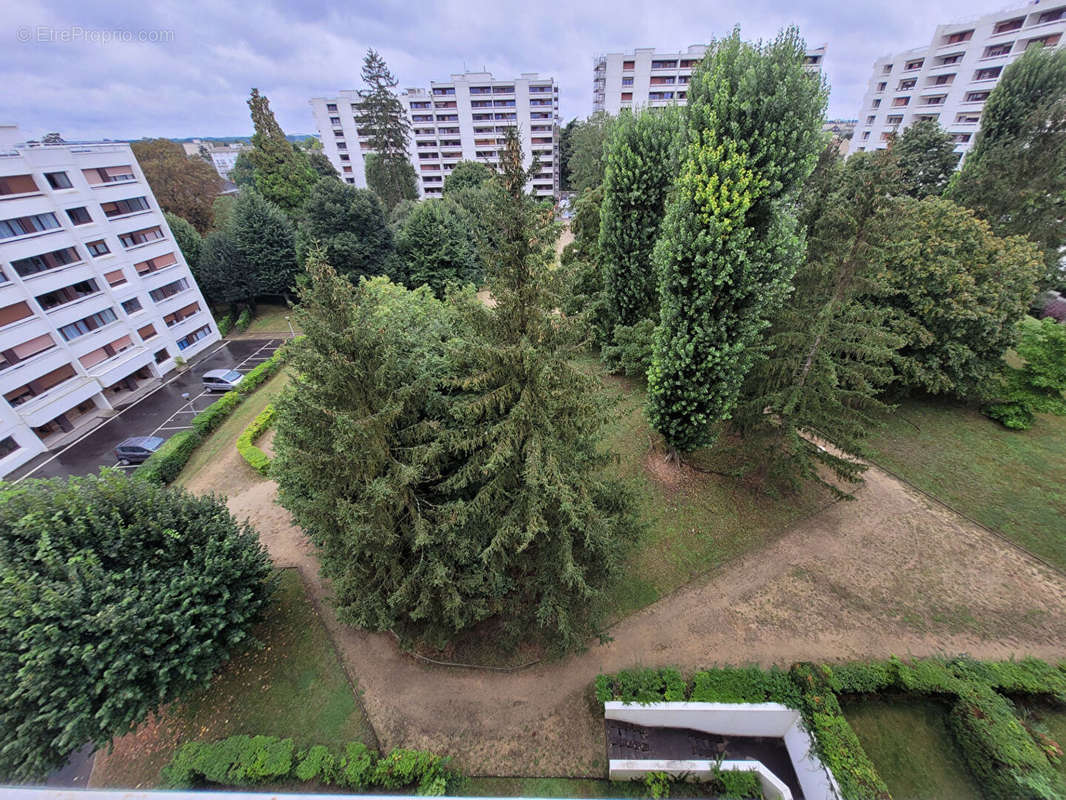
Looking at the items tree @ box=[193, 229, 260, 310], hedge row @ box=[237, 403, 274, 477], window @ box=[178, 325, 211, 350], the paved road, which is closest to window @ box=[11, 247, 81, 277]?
window @ box=[178, 325, 211, 350]

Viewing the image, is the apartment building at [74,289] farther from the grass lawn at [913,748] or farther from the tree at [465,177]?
the grass lawn at [913,748]

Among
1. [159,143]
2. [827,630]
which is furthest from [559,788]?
[159,143]

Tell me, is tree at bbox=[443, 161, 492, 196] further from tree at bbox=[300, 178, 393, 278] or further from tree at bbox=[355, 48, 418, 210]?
tree at bbox=[300, 178, 393, 278]

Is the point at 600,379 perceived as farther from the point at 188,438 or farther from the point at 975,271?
the point at 188,438

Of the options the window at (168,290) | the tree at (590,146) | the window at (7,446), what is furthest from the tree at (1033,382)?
the window at (168,290)

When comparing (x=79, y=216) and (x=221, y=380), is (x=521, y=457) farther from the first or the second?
(x=79, y=216)

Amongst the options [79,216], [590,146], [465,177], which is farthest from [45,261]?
[590,146]
